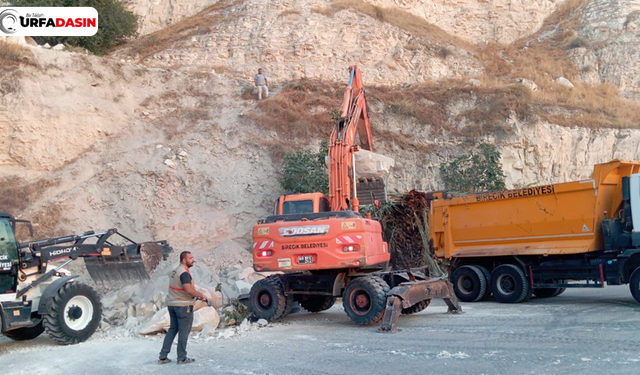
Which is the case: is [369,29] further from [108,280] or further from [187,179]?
[108,280]

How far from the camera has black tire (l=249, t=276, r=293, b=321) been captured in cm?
1073

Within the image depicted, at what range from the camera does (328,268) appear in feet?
32.9

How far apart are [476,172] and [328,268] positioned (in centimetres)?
1353

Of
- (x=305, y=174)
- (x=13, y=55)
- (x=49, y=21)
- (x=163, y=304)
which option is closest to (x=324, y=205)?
(x=163, y=304)

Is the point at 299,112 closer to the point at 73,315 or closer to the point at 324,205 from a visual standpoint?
the point at 324,205

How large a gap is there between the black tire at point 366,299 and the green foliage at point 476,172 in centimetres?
1264

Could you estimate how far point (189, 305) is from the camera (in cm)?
750

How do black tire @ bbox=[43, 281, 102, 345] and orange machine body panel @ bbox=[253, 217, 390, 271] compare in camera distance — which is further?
orange machine body panel @ bbox=[253, 217, 390, 271]

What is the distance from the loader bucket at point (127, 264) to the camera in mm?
11445

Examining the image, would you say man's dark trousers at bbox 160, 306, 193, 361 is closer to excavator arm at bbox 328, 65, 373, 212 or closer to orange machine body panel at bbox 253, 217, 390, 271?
orange machine body panel at bbox 253, 217, 390, 271

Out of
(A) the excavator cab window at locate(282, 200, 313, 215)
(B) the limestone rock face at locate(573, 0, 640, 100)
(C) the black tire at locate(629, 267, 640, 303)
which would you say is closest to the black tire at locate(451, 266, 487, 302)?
(C) the black tire at locate(629, 267, 640, 303)

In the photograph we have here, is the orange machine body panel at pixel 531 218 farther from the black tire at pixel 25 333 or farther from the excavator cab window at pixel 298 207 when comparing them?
the black tire at pixel 25 333

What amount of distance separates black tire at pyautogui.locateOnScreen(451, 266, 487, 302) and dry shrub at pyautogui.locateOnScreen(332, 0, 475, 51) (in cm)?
2234

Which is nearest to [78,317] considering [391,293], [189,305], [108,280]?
[108,280]
